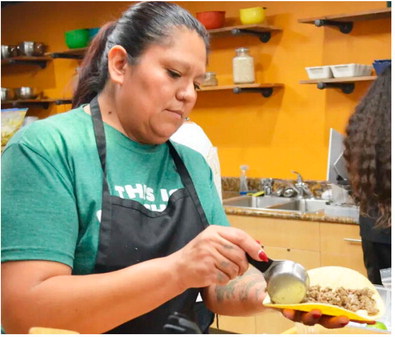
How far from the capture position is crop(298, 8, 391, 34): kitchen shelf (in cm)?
428

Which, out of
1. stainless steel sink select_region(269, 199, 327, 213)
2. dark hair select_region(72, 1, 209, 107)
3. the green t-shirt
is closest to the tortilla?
the green t-shirt

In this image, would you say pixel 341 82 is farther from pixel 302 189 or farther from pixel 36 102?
pixel 36 102

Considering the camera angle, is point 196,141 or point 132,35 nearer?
point 132,35

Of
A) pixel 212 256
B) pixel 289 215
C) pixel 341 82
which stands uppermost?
pixel 341 82

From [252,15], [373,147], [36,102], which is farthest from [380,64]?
[36,102]

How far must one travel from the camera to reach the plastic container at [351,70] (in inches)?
171

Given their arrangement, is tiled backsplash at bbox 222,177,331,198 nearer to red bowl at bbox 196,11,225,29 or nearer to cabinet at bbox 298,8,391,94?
cabinet at bbox 298,8,391,94

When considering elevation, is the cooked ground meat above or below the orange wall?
below

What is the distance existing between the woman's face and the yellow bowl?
128 inches

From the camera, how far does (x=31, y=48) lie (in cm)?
625

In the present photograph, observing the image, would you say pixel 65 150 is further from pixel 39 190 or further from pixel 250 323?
pixel 250 323

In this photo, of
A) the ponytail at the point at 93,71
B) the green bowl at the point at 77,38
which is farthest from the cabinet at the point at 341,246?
the green bowl at the point at 77,38

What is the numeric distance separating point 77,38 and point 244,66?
68.9 inches

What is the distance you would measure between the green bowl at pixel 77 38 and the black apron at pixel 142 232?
4246mm
